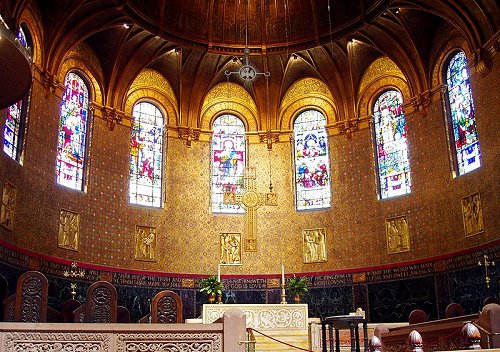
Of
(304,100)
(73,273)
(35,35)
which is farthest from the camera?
(304,100)

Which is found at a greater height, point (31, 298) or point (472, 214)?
point (472, 214)

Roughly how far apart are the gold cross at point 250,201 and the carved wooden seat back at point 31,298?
990 centimetres

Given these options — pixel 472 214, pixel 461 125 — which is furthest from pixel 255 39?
pixel 472 214

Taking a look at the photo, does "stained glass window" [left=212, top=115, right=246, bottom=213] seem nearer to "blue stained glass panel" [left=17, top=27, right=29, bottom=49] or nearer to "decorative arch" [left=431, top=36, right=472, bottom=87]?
"decorative arch" [left=431, top=36, right=472, bottom=87]

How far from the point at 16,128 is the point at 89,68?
17.7 feet

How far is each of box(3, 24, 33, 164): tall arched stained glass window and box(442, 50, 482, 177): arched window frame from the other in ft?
48.9

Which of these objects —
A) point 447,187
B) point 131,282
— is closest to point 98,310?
point 131,282

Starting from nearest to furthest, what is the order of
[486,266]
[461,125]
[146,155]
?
1. [486,266]
2. [461,125]
3. [146,155]

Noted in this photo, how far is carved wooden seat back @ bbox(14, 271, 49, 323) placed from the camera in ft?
42.8

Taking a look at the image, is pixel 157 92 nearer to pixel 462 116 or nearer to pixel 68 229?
pixel 68 229

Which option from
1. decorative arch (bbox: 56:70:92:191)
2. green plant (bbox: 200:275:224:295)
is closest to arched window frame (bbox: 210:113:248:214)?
green plant (bbox: 200:275:224:295)

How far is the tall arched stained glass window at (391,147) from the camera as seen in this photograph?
23438 mm

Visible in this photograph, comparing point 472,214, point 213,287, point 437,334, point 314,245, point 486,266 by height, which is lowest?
point 437,334

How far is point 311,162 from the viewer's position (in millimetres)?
25719
